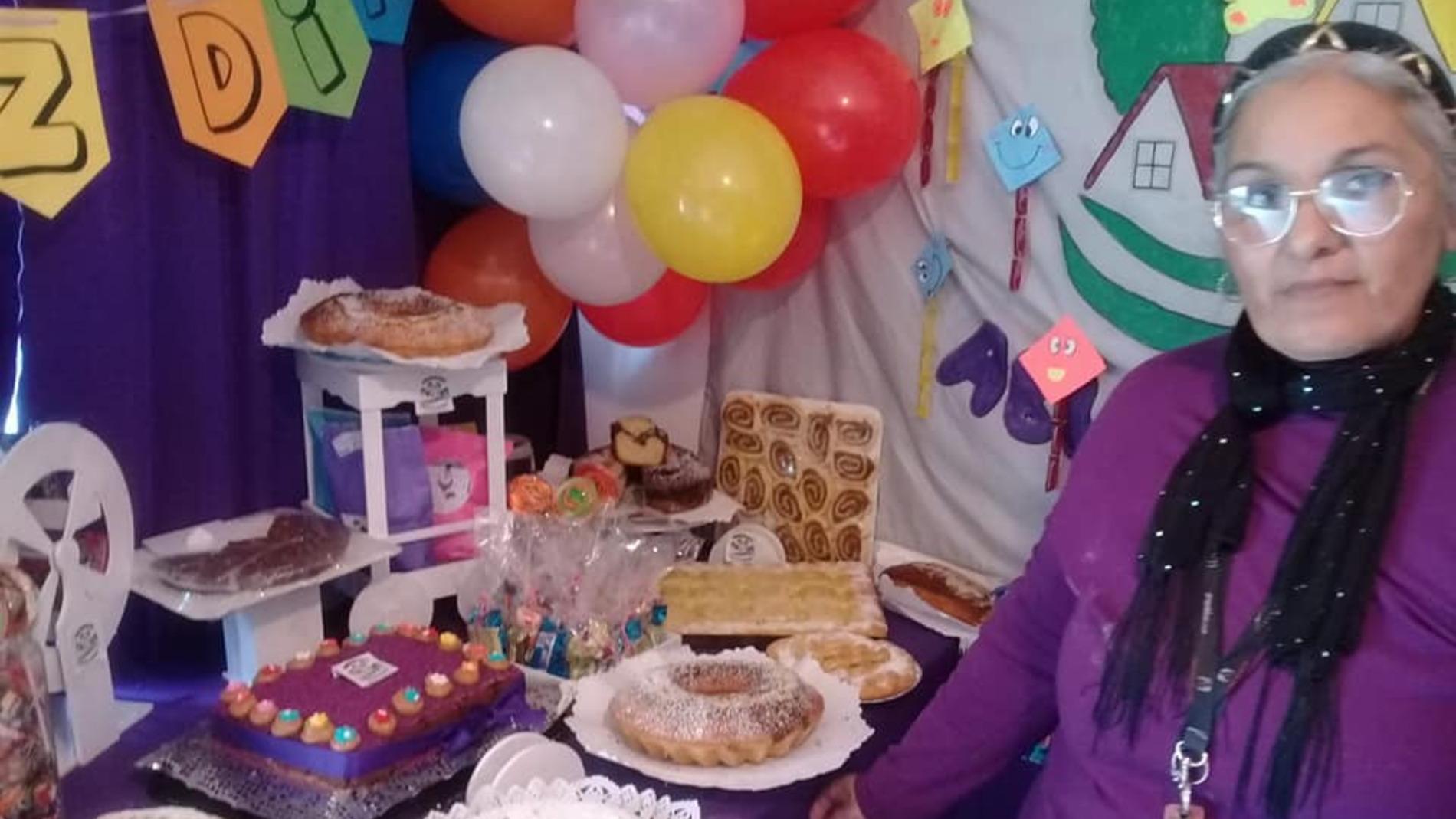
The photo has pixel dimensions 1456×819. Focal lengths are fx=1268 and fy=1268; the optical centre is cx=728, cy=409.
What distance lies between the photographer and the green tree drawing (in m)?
1.51

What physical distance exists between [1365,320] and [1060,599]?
373 millimetres

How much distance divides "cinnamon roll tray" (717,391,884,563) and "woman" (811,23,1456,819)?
0.81 m

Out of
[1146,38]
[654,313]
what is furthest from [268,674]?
[1146,38]

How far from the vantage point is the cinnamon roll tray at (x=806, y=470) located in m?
1.91

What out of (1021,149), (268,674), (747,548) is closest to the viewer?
(268,674)

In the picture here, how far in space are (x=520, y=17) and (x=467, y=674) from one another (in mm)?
862

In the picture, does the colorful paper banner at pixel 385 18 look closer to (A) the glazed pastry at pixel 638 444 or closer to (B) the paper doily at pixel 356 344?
(B) the paper doily at pixel 356 344

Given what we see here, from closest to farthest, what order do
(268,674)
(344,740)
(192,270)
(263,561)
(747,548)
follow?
(344,740), (268,674), (263,561), (192,270), (747,548)

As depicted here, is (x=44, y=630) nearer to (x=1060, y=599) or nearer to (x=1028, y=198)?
(x=1060, y=599)

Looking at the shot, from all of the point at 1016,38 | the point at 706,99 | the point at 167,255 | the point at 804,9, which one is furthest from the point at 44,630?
the point at 1016,38

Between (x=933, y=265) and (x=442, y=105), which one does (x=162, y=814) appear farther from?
(x=933, y=265)

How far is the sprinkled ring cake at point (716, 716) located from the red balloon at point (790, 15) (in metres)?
0.86

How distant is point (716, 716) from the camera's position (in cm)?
128

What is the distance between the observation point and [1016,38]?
1668mm
